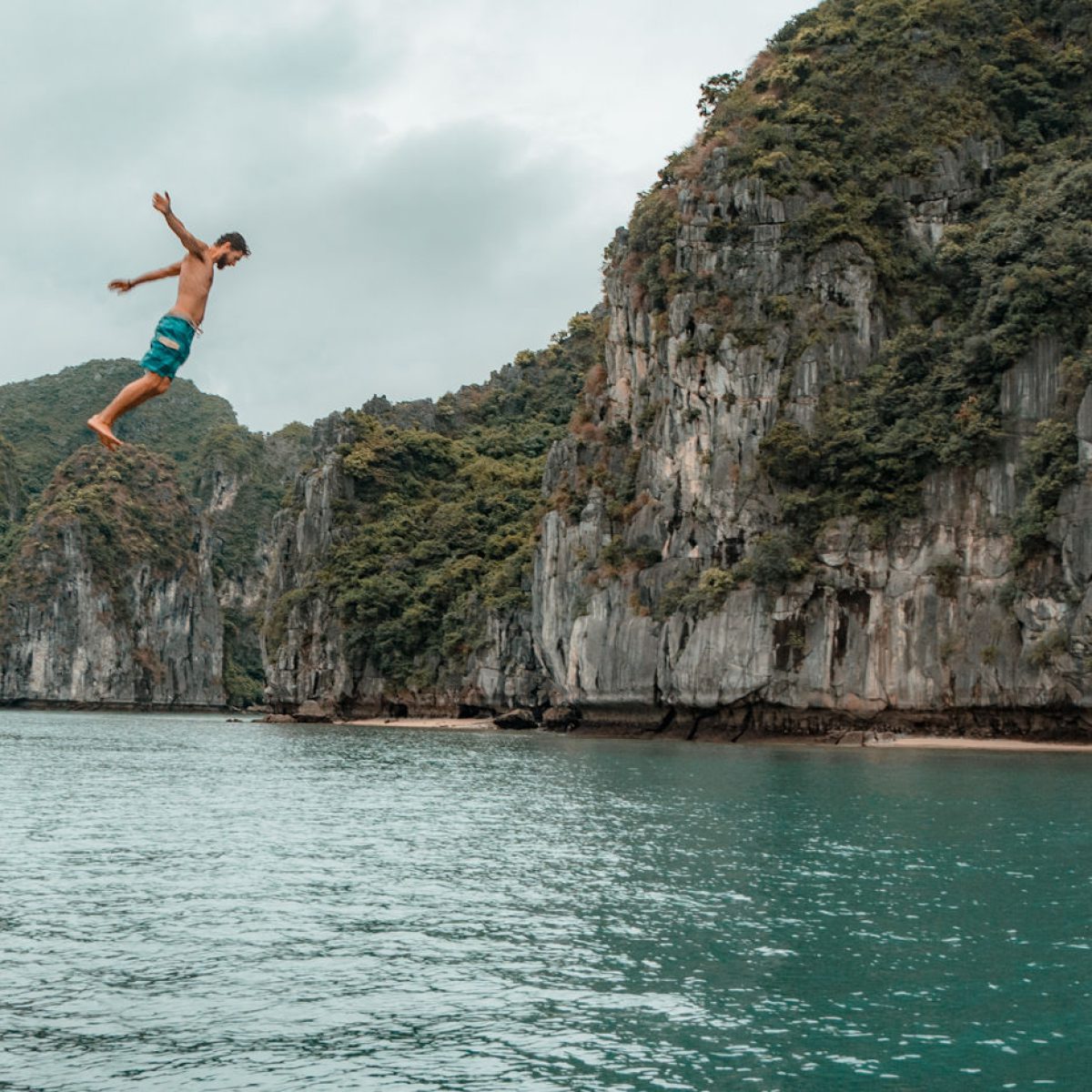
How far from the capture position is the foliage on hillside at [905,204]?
5169cm

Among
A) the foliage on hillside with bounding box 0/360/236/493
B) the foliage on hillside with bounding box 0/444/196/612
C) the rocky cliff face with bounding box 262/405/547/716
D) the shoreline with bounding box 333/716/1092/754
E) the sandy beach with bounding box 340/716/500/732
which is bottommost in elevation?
the sandy beach with bounding box 340/716/500/732

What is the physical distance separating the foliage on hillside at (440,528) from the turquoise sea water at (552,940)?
4710cm

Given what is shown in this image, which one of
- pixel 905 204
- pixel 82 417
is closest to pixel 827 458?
pixel 905 204

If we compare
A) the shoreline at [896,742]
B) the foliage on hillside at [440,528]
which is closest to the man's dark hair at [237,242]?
the shoreline at [896,742]

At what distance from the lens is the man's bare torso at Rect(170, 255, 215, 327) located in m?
8.23

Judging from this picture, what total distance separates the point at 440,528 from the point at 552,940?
7149 centimetres

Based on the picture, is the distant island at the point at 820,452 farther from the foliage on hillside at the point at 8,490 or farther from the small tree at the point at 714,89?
the foliage on hillside at the point at 8,490

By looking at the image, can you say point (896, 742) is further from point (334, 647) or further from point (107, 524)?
point (107, 524)

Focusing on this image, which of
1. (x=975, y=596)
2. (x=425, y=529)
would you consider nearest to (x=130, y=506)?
(x=425, y=529)

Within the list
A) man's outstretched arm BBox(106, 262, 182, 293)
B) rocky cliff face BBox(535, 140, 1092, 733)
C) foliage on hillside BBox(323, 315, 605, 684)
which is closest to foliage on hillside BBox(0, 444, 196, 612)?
foliage on hillside BBox(323, 315, 605, 684)

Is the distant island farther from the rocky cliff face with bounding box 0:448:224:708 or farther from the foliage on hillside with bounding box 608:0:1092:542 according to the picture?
the rocky cliff face with bounding box 0:448:224:708

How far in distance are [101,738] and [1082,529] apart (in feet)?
145

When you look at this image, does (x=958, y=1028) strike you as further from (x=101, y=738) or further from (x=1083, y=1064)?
(x=101, y=738)

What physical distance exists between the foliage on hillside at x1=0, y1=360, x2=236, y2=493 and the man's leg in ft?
511
